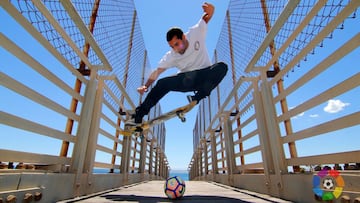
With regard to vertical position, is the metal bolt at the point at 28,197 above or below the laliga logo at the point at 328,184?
below

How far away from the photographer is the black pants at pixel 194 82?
242cm

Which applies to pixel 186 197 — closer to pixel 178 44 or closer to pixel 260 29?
pixel 178 44

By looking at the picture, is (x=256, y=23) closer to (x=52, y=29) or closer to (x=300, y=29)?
(x=300, y=29)

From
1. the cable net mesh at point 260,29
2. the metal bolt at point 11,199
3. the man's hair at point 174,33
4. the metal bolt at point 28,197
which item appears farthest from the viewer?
the man's hair at point 174,33

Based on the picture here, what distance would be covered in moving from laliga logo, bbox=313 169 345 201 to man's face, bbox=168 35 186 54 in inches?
74.4

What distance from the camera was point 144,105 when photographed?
2.84m

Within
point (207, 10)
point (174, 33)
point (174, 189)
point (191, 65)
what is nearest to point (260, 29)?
point (207, 10)

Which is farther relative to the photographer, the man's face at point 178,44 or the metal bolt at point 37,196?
the man's face at point 178,44

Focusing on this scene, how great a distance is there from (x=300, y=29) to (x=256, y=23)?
132 cm

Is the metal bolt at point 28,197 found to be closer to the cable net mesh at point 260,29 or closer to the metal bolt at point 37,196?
the metal bolt at point 37,196

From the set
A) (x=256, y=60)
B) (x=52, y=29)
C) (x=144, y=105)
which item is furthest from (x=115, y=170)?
(x=256, y=60)

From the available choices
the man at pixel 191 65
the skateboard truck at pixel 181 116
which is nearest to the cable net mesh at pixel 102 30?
the man at pixel 191 65

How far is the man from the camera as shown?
242cm

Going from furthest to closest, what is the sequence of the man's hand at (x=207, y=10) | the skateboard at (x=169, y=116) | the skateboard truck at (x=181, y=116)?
the skateboard truck at (x=181, y=116) → the skateboard at (x=169, y=116) → the man's hand at (x=207, y=10)
